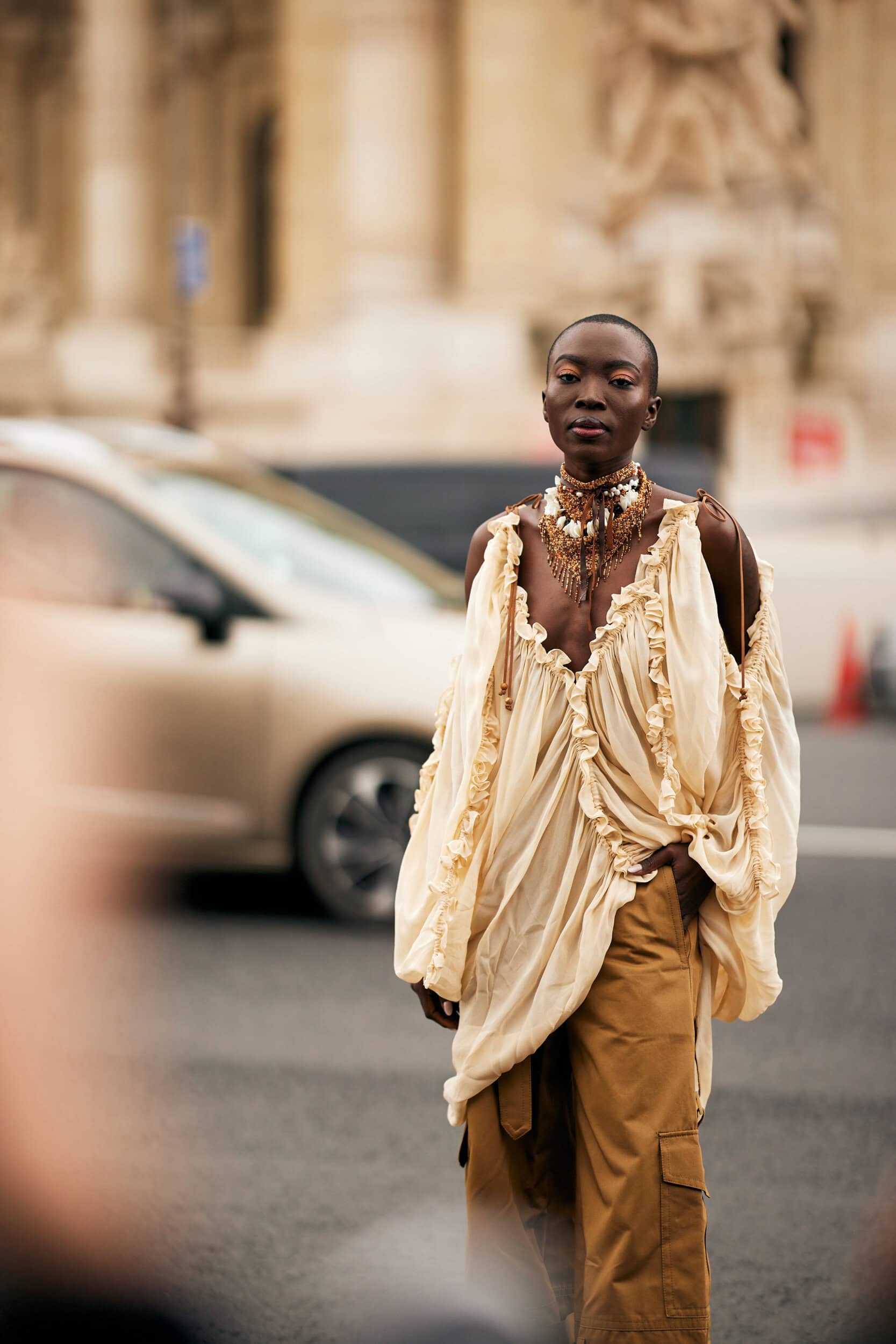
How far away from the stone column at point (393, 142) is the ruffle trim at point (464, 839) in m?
25.3

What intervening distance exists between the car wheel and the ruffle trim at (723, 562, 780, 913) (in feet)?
13.5

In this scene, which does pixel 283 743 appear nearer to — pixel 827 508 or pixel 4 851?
pixel 4 851

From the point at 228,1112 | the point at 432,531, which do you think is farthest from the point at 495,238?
the point at 228,1112

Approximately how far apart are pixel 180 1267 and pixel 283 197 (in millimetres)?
31420

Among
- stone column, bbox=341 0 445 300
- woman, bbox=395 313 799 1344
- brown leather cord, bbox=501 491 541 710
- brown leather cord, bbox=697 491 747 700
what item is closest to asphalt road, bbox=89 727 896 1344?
woman, bbox=395 313 799 1344

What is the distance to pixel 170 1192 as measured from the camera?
408 cm

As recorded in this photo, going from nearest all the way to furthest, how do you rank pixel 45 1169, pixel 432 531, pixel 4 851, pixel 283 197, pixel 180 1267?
pixel 180 1267, pixel 45 1169, pixel 4 851, pixel 432 531, pixel 283 197

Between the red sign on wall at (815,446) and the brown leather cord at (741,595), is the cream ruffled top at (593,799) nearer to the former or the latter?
the brown leather cord at (741,595)

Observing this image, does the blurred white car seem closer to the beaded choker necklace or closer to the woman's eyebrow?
the beaded choker necklace

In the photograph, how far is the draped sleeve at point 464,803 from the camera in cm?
264

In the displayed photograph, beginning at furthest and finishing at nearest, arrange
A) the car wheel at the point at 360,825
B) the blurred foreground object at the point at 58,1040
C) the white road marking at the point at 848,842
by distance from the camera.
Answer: the white road marking at the point at 848,842
the car wheel at the point at 360,825
the blurred foreground object at the point at 58,1040

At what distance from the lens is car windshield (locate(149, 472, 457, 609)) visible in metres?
7.16

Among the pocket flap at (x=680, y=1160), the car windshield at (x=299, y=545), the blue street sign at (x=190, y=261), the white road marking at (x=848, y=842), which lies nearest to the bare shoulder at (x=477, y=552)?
the pocket flap at (x=680, y=1160)

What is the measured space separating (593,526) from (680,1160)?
0.94 meters
